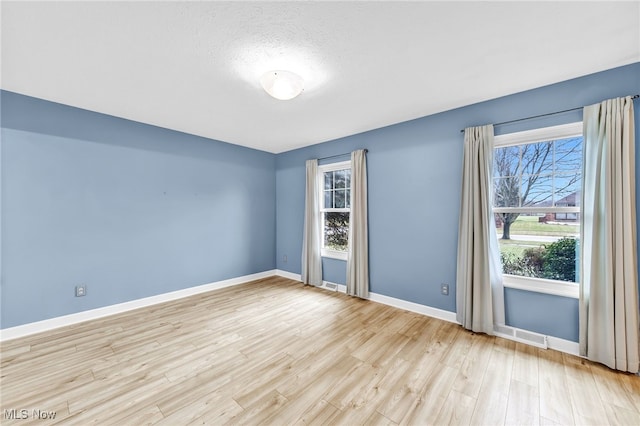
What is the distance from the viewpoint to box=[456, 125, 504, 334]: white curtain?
2.60m

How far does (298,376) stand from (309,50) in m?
2.56

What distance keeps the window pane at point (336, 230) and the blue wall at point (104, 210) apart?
1606 millimetres

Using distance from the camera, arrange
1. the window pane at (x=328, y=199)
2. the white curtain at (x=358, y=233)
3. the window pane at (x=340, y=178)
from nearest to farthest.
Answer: the white curtain at (x=358, y=233), the window pane at (x=340, y=178), the window pane at (x=328, y=199)

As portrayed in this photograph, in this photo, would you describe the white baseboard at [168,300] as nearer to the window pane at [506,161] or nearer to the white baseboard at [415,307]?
the white baseboard at [415,307]

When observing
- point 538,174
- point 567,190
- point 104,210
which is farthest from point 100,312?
point 567,190

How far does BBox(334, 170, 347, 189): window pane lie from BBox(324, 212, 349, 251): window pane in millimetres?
500

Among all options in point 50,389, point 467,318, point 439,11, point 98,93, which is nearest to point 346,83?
point 439,11

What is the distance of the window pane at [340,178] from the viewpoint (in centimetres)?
426

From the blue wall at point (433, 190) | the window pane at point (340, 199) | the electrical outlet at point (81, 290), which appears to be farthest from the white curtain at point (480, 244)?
the electrical outlet at point (81, 290)

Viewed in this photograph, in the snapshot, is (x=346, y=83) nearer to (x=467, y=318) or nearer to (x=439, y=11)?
(x=439, y=11)

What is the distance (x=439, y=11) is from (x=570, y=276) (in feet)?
8.66

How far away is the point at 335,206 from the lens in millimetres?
4371

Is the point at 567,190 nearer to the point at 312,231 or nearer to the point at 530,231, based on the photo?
the point at 530,231

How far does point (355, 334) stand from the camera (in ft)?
8.70
